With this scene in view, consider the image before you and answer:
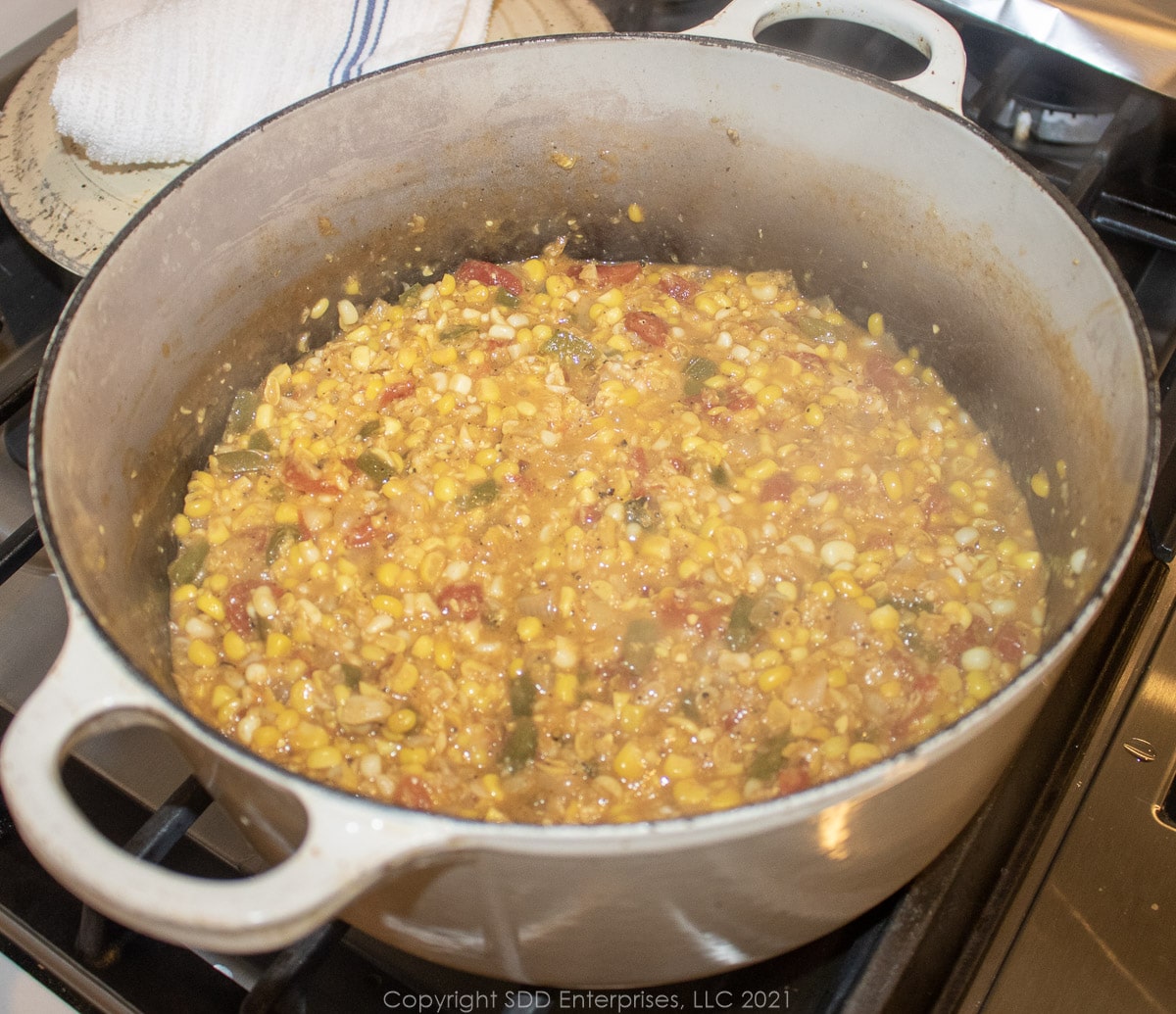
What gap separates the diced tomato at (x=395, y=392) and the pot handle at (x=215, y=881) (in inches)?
54.3

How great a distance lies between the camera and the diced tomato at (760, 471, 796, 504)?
2248mm

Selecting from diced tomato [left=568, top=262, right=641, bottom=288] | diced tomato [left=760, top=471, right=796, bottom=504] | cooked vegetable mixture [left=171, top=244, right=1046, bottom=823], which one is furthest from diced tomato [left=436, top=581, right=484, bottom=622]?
diced tomato [left=568, top=262, right=641, bottom=288]

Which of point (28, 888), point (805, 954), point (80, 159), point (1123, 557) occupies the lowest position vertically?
point (28, 888)

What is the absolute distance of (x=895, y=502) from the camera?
2246 millimetres

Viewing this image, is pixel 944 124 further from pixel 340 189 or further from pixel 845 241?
pixel 340 189

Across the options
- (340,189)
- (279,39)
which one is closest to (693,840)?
(340,189)

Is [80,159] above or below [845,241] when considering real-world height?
below

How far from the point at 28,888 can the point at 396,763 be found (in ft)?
2.35

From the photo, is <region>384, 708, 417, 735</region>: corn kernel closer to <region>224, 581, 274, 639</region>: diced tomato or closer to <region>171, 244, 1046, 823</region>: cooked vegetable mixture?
<region>171, 244, 1046, 823</region>: cooked vegetable mixture

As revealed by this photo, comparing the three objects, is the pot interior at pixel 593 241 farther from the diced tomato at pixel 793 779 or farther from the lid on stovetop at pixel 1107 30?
the lid on stovetop at pixel 1107 30

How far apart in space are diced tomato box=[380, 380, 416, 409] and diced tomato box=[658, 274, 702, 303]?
740mm

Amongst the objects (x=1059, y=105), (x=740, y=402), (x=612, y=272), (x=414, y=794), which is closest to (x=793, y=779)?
(x=414, y=794)

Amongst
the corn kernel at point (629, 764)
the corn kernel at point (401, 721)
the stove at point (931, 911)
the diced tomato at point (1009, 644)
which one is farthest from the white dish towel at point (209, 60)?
the diced tomato at point (1009, 644)

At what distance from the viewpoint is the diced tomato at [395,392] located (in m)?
2.46
